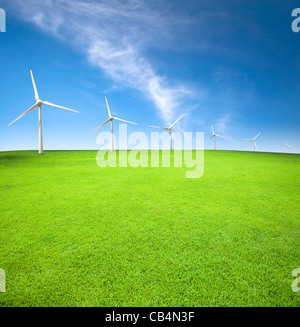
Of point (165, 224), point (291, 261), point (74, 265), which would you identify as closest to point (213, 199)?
point (165, 224)

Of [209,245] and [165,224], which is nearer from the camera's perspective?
[209,245]

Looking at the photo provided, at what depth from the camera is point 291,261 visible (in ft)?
12.7

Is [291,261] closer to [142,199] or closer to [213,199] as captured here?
[213,199]

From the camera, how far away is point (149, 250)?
163 inches

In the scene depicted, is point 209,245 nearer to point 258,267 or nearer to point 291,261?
point 258,267

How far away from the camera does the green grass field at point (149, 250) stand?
3.02 m

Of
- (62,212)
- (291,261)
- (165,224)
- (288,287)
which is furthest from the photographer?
(62,212)

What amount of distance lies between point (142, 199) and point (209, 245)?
4.07m

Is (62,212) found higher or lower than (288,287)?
higher

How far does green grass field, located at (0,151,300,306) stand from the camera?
3018mm
